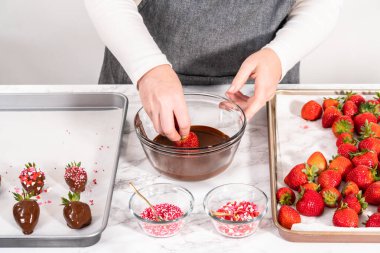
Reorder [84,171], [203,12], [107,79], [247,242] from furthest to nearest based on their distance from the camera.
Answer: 1. [107,79]
2. [203,12]
3. [84,171]
4. [247,242]

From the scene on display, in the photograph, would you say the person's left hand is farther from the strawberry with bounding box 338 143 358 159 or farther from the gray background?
the gray background

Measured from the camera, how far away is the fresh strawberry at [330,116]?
4.96ft

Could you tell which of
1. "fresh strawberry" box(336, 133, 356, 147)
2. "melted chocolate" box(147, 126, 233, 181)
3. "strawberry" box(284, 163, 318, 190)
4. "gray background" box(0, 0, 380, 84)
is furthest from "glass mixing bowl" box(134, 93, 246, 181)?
"gray background" box(0, 0, 380, 84)

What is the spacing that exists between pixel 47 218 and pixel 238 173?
0.41 meters

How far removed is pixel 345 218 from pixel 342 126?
0.32 m

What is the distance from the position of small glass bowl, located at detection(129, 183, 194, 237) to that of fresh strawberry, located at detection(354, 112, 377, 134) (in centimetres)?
48

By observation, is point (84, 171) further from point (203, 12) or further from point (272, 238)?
point (203, 12)

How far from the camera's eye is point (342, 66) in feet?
9.87

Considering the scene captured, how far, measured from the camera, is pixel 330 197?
127 cm

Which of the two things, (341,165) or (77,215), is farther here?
(341,165)

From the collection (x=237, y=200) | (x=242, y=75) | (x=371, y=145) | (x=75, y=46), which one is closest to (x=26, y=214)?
(x=237, y=200)

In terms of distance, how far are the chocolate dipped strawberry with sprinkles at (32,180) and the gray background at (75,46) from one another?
1.65 m

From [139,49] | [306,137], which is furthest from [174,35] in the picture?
[306,137]

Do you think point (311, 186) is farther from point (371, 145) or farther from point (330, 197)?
point (371, 145)
